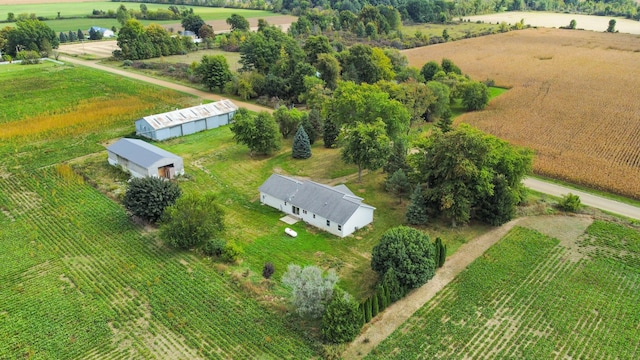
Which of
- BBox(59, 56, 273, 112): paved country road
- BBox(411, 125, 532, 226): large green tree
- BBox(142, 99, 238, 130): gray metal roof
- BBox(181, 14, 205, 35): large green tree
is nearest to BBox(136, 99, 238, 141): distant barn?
BBox(142, 99, 238, 130): gray metal roof

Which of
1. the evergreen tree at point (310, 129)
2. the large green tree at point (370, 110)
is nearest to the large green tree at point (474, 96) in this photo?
the large green tree at point (370, 110)

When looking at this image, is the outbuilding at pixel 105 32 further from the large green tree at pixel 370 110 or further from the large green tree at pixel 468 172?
the large green tree at pixel 468 172

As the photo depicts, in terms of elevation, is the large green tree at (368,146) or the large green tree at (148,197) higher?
the large green tree at (368,146)

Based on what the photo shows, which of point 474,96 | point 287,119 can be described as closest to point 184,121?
point 287,119

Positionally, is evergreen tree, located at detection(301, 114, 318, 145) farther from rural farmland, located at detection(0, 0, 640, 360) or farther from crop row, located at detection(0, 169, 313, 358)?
crop row, located at detection(0, 169, 313, 358)

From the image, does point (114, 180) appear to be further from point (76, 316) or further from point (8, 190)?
point (76, 316)
